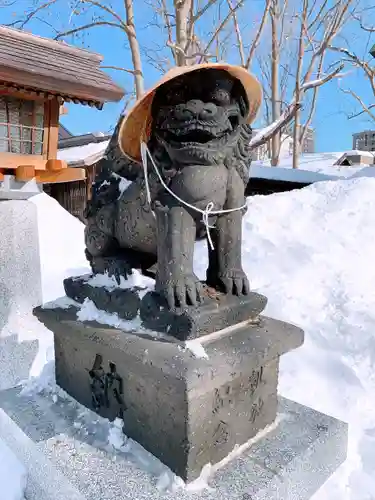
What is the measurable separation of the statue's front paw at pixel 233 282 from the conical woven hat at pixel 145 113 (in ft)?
1.59

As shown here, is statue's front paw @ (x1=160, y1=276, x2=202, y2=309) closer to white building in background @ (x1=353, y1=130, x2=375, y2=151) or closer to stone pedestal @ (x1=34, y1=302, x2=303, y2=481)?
stone pedestal @ (x1=34, y1=302, x2=303, y2=481)

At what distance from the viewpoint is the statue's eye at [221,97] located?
1.06 meters

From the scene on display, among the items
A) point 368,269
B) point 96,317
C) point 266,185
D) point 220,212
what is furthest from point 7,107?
point 266,185

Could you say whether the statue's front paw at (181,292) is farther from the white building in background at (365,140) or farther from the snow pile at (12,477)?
the white building in background at (365,140)

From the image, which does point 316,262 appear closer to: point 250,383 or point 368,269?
point 368,269

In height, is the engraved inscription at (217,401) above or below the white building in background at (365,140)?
below

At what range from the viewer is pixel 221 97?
106cm

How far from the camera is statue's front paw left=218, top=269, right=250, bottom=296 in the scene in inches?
48.3

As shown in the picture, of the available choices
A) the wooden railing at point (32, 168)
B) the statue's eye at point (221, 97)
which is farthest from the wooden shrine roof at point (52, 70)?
the statue's eye at point (221, 97)

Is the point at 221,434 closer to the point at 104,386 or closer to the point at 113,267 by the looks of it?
the point at 104,386

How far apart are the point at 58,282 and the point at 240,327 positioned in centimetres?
314

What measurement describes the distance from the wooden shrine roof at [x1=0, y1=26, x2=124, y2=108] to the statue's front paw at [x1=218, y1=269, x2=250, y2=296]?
6.95 feet

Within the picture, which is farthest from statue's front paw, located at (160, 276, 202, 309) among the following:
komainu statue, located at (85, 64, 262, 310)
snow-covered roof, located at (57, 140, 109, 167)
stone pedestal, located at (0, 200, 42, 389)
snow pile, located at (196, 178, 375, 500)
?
snow-covered roof, located at (57, 140, 109, 167)

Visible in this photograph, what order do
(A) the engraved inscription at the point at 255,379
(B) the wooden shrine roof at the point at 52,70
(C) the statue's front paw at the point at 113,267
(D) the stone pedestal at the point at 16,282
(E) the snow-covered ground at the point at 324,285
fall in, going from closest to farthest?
(A) the engraved inscription at the point at 255,379, (C) the statue's front paw at the point at 113,267, (E) the snow-covered ground at the point at 324,285, (B) the wooden shrine roof at the point at 52,70, (D) the stone pedestal at the point at 16,282
